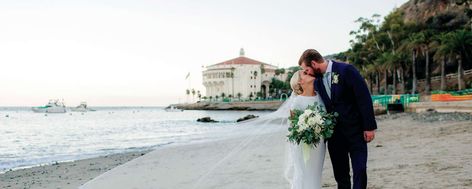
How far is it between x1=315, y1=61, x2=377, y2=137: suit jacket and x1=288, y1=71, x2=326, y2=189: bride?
0.25m

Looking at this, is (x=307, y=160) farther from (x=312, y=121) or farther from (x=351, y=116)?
(x=351, y=116)

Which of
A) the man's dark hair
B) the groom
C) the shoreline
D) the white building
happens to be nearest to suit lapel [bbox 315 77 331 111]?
the groom

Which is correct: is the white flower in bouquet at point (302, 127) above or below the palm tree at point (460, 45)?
A: below

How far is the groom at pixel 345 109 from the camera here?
470 cm

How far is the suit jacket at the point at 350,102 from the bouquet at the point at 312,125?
10cm

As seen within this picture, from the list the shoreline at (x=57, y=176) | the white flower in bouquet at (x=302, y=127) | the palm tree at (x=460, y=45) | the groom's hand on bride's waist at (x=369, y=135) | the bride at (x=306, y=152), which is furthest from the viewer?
the palm tree at (x=460, y=45)

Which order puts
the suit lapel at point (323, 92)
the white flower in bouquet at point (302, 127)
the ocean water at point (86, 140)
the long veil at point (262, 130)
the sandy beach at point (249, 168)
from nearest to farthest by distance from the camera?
A: the white flower in bouquet at point (302, 127) < the suit lapel at point (323, 92) < the long veil at point (262, 130) < the sandy beach at point (249, 168) < the ocean water at point (86, 140)

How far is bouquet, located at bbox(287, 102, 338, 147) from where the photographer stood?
4.69m

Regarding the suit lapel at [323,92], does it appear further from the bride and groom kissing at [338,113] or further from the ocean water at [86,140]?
the ocean water at [86,140]

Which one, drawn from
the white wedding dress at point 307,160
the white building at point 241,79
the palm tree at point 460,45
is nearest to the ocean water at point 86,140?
the white wedding dress at point 307,160

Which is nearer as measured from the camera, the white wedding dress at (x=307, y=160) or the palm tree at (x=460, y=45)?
the white wedding dress at (x=307, y=160)

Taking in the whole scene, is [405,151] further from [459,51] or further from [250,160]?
[459,51]

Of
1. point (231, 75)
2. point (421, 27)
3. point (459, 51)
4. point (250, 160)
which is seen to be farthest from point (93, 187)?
point (231, 75)

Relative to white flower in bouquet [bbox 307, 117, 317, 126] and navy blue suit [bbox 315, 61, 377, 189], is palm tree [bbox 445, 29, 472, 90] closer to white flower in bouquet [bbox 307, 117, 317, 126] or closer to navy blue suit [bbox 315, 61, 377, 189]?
navy blue suit [bbox 315, 61, 377, 189]
